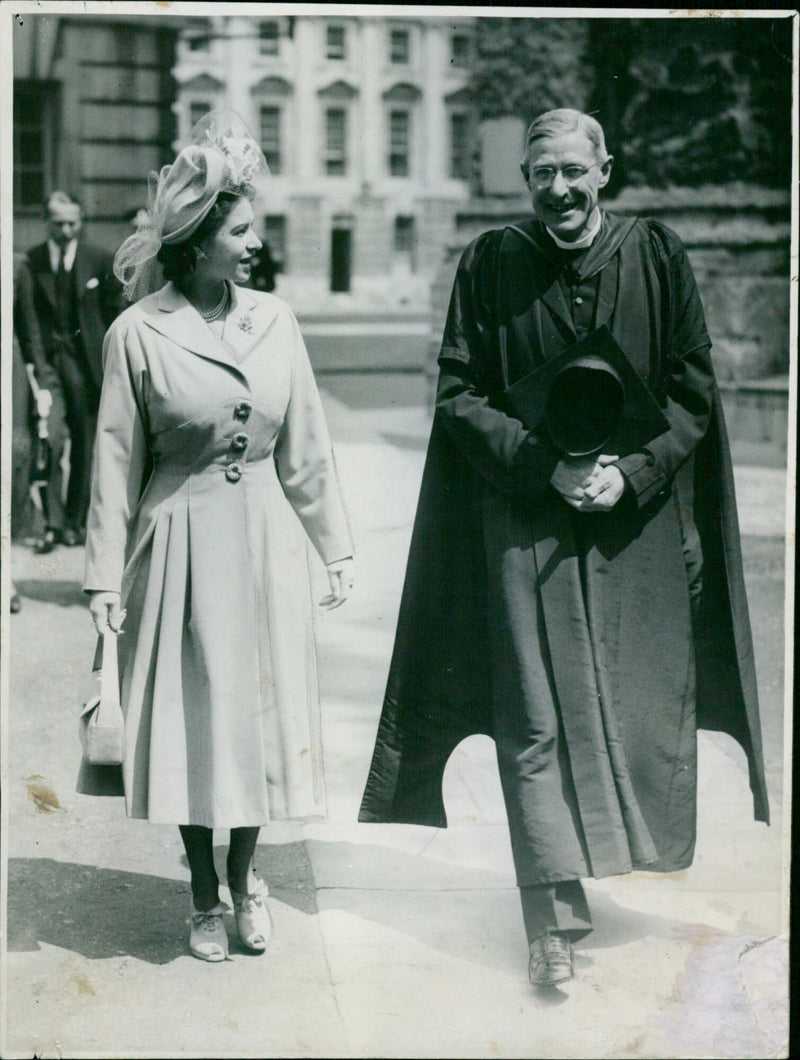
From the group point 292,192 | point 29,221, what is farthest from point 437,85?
point 29,221

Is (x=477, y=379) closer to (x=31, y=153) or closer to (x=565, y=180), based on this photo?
(x=565, y=180)

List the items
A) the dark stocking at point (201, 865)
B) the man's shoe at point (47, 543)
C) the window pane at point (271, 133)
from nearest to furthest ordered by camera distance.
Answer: the dark stocking at point (201, 865), the man's shoe at point (47, 543), the window pane at point (271, 133)

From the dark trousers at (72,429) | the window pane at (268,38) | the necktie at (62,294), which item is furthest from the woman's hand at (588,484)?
the window pane at (268,38)

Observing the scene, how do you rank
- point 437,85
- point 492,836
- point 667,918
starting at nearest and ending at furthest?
1. point 667,918
2. point 492,836
3. point 437,85

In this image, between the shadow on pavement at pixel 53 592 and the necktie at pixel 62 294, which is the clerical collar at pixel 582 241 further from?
the necktie at pixel 62 294

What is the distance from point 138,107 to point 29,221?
155cm

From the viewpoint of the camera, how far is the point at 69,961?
15.1ft

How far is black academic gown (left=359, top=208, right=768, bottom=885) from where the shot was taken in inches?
177

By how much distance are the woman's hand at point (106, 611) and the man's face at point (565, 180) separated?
64.5 inches

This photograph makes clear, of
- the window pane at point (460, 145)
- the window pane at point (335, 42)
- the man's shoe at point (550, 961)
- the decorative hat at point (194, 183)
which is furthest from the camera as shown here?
the window pane at point (460, 145)

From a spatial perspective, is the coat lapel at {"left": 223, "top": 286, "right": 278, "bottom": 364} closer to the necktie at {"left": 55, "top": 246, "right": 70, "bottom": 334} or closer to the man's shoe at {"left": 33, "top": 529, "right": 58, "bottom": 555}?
the necktie at {"left": 55, "top": 246, "right": 70, "bottom": 334}

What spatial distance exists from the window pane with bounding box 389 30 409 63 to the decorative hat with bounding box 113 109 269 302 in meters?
3.81

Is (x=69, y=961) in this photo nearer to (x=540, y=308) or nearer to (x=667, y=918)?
(x=667, y=918)

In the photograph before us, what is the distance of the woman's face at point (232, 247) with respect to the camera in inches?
173
